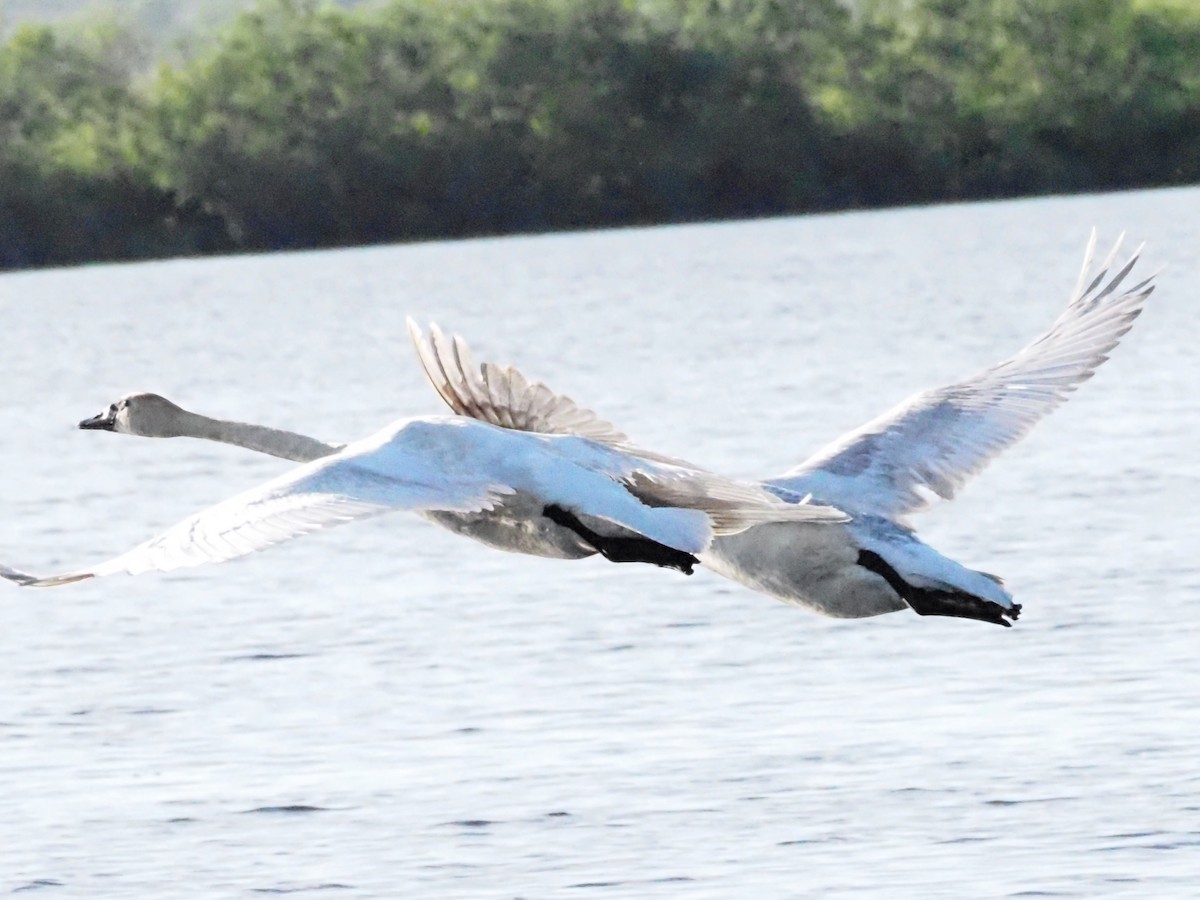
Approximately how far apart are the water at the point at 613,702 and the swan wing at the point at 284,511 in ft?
10.0

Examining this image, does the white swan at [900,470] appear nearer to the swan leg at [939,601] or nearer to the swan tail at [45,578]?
the swan leg at [939,601]

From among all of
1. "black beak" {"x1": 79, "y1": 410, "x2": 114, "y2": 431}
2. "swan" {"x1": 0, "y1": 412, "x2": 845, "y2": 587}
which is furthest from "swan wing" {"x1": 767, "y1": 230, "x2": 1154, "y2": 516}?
"black beak" {"x1": 79, "y1": 410, "x2": 114, "y2": 431}

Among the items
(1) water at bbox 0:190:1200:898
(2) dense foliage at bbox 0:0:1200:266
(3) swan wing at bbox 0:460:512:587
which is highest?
(2) dense foliage at bbox 0:0:1200:266

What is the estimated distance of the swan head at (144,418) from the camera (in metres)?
12.9

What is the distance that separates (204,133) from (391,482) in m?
76.6

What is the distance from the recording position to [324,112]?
8638 cm

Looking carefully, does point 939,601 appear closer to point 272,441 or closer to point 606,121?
point 272,441

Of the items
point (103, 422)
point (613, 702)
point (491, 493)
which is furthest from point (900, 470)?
point (613, 702)

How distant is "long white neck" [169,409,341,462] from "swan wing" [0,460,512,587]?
46.7 inches

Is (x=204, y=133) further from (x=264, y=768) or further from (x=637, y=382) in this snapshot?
(x=264, y=768)

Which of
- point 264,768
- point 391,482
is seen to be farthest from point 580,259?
point 391,482

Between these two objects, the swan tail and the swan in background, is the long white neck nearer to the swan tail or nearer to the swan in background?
the swan in background

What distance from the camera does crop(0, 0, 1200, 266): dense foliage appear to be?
83875 millimetres

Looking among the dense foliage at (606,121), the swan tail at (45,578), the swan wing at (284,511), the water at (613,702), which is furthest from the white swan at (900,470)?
the dense foliage at (606,121)
